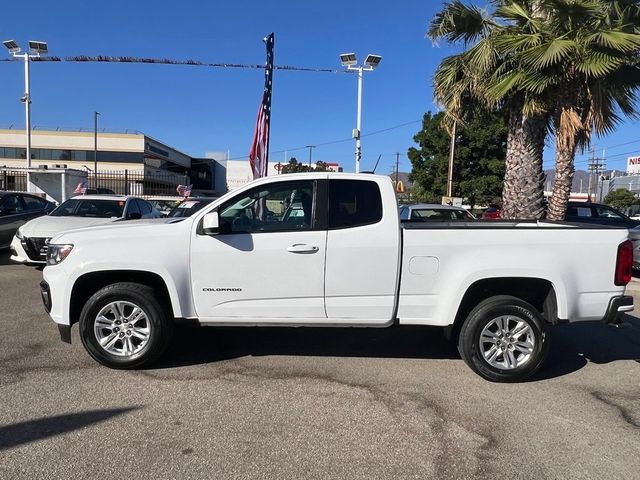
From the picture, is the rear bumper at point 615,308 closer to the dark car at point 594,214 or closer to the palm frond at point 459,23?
the palm frond at point 459,23

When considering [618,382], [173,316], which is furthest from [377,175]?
[618,382]

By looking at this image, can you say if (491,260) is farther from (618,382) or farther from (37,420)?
(37,420)

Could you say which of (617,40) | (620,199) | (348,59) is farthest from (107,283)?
(620,199)

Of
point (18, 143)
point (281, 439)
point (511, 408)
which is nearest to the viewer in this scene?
point (281, 439)

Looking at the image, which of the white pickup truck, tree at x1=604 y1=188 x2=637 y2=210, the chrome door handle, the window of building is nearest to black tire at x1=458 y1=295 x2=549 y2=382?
the white pickup truck

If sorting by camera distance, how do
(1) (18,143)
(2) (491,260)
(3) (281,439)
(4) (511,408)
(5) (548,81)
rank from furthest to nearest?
(1) (18,143) < (5) (548,81) < (2) (491,260) < (4) (511,408) < (3) (281,439)

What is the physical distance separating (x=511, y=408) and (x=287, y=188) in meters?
2.74

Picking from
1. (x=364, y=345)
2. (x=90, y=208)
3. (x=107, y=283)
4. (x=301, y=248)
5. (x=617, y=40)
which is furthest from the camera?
(x=90, y=208)

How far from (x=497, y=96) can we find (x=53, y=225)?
30.1 feet

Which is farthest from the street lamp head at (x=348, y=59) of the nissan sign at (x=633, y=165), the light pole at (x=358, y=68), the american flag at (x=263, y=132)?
the nissan sign at (x=633, y=165)

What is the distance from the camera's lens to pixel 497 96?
1062 cm

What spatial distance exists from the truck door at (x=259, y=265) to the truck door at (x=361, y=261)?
0.40ft

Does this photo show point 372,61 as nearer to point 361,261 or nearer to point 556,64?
point 556,64

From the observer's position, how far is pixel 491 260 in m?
4.70
